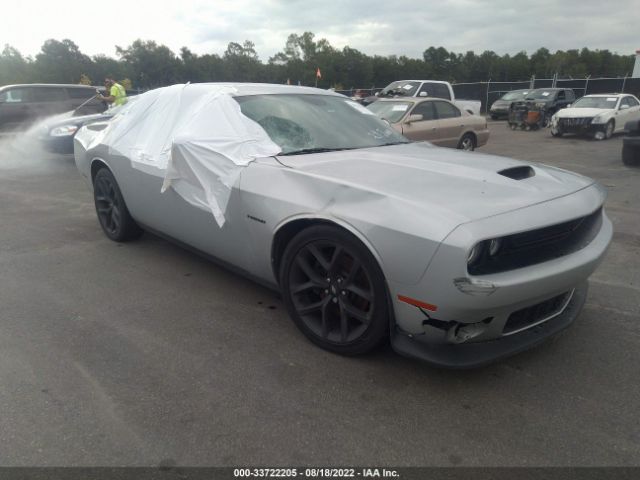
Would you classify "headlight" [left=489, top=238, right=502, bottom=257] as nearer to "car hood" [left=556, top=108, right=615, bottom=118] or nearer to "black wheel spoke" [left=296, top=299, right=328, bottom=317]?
"black wheel spoke" [left=296, top=299, right=328, bottom=317]

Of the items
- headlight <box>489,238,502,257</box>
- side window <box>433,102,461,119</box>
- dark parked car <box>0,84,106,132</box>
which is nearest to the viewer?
headlight <box>489,238,502,257</box>

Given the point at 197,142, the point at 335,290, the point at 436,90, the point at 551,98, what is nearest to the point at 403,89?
the point at 436,90

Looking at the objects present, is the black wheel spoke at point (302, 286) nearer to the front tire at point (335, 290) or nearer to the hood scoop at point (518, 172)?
the front tire at point (335, 290)

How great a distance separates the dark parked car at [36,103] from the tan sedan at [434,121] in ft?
26.0

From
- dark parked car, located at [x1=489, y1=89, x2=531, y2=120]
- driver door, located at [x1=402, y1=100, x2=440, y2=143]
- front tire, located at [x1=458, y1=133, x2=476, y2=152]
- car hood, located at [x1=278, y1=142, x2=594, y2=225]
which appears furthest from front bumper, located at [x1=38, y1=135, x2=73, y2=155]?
dark parked car, located at [x1=489, y1=89, x2=531, y2=120]

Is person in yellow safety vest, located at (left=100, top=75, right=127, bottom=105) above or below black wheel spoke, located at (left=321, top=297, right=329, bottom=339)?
above

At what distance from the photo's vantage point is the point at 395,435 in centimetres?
219

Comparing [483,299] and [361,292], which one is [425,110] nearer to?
[361,292]

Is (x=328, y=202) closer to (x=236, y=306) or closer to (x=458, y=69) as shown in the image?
(x=236, y=306)

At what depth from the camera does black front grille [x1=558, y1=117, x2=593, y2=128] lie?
14.5 m

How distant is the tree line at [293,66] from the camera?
5438 cm

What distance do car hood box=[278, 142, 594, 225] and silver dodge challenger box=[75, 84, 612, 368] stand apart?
11 millimetres

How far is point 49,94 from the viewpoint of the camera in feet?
41.4

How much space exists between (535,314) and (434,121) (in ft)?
25.3
